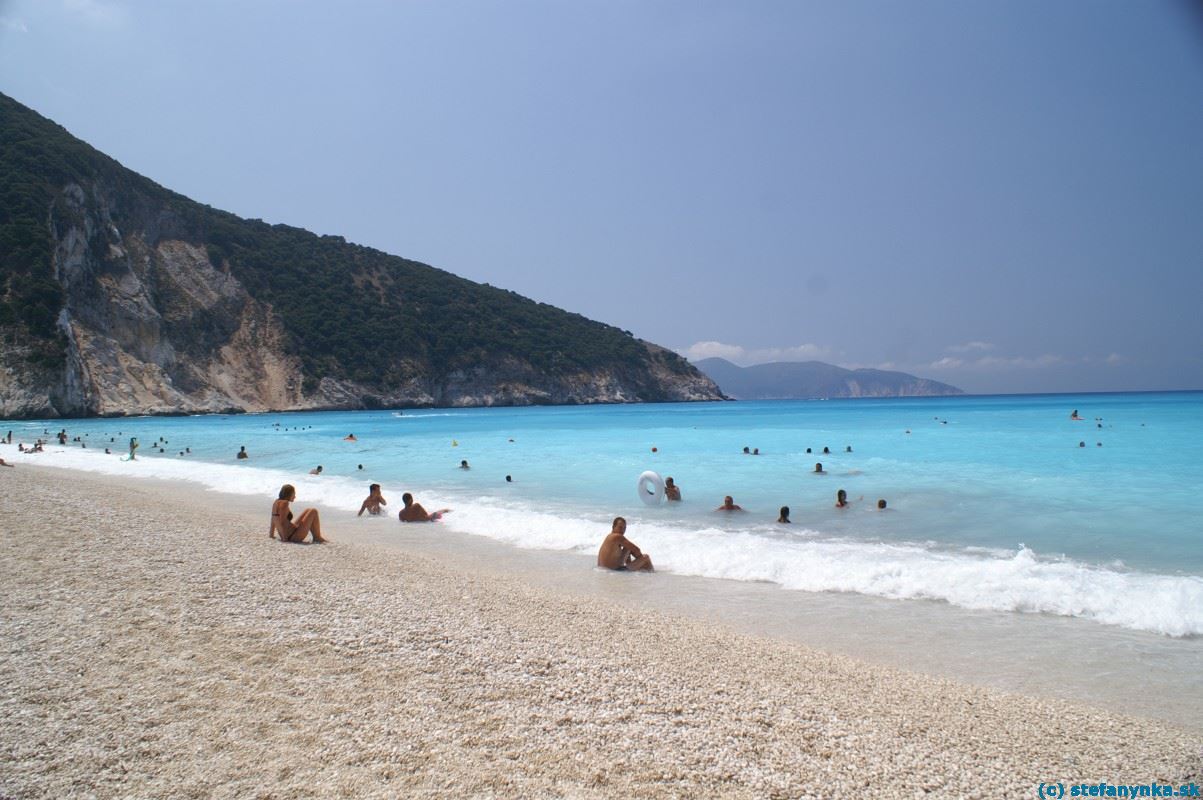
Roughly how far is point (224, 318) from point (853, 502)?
255 feet

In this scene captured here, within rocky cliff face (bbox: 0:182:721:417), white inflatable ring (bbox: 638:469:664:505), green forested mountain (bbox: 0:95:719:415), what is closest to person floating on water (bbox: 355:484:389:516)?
white inflatable ring (bbox: 638:469:664:505)

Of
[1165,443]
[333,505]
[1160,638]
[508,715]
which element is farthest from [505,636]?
[1165,443]

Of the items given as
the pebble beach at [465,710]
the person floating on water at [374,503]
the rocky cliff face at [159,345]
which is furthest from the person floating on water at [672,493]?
the rocky cliff face at [159,345]

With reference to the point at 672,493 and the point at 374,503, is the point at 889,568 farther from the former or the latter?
the point at 374,503

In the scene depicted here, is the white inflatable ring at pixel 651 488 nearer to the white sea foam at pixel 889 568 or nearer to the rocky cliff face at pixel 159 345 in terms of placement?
the white sea foam at pixel 889 568

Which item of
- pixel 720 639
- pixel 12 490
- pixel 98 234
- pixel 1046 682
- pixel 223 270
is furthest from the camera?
pixel 223 270

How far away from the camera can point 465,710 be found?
409cm

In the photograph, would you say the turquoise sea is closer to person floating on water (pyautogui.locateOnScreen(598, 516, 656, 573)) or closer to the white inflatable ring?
the white inflatable ring

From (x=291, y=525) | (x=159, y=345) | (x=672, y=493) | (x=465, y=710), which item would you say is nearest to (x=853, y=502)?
(x=672, y=493)

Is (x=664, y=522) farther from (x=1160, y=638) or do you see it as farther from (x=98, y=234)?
(x=98, y=234)

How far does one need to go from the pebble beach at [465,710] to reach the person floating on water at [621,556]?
256 centimetres

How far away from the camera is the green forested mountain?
5331 cm

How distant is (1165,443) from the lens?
28.7 m

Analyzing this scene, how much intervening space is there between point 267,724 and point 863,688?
388cm
